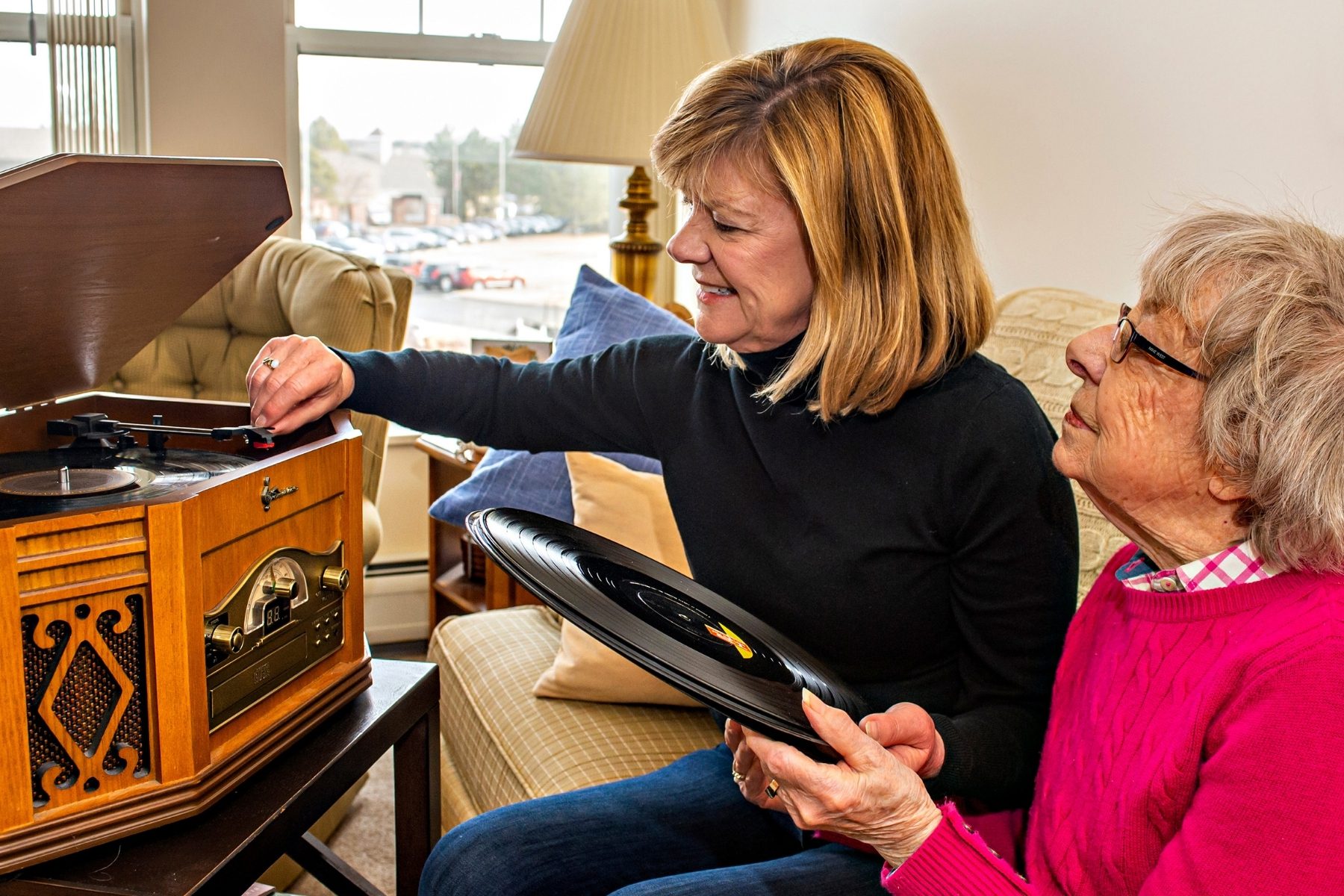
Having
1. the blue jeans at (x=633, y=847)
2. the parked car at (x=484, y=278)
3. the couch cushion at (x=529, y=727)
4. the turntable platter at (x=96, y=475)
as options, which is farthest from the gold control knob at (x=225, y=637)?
the parked car at (x=484, y=278)

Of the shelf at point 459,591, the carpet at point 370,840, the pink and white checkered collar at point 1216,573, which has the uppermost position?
the pink and white checkered collar at point 1216,573

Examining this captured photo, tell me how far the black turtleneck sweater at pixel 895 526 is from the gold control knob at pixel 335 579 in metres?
0.27

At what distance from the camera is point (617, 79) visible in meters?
2.36

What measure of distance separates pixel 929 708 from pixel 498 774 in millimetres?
669

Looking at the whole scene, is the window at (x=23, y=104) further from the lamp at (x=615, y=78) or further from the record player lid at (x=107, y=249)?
the record player lid at (x=107, y=249)

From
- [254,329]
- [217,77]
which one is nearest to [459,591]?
[254,329]

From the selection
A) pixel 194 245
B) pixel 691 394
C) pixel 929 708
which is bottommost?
pixel 929 708

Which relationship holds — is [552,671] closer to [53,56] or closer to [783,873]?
[783,873]

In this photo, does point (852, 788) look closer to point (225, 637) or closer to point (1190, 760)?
point (1190, 760)

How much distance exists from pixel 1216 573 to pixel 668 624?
1.36 ft

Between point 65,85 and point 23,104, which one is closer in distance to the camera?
point 65,85

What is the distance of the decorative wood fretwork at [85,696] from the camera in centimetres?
79

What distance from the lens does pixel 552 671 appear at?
65.4 inches

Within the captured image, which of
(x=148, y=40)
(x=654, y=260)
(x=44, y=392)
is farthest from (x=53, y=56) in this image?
(x=44, y=392)
